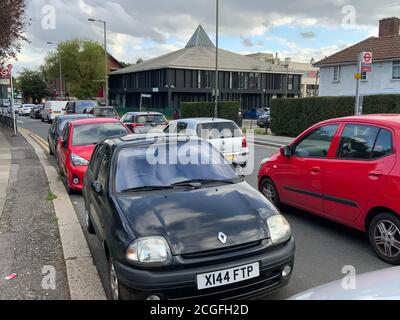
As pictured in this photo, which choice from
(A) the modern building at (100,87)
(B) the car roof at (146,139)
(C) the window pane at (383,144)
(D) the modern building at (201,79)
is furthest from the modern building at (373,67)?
(A) the modern building at (100,87)

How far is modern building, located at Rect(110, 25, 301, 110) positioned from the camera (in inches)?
2069

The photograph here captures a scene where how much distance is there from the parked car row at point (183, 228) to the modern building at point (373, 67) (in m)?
30.6

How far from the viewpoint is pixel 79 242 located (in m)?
5.57

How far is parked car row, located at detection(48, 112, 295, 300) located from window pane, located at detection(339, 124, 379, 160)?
161 centimetres

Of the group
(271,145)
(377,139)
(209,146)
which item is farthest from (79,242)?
(271,145)

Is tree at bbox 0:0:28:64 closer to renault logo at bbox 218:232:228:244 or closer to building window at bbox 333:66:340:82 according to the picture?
renault logo at bbox 218:232:228:244

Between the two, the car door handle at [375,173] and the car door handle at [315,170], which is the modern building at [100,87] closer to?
the car door handle at [315,170]

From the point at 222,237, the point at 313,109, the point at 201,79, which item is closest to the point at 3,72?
the point at 313,109

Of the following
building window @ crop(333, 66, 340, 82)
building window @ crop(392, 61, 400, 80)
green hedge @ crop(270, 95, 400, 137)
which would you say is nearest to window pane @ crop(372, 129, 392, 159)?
green hedge @ crop(270, 95, 400, 137)

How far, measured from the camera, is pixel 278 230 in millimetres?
3727

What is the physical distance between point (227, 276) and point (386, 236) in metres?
2.36

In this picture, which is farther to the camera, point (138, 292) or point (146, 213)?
point (146, 213)

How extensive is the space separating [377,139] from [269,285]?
2.50 metres
